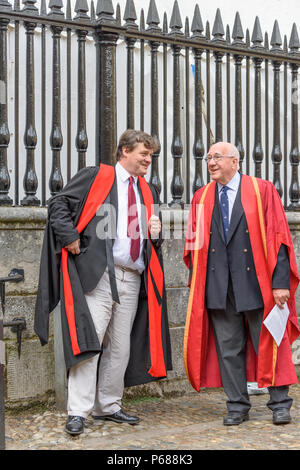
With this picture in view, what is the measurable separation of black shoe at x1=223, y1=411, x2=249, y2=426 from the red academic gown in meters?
0.24

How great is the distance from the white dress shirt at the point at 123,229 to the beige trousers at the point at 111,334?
0.07 m

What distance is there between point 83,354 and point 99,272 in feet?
1.75

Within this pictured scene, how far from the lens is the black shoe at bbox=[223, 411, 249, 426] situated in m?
5.23

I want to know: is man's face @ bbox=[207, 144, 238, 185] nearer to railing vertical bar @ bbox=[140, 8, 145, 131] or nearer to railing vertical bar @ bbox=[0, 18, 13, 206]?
railing vertical bar @ bbox=[140, 8, 145, 131]

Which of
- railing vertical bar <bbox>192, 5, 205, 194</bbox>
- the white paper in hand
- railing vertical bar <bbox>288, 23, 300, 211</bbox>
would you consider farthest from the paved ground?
railing vertical bar <bbox>288, 23, 300, 211</bbox>

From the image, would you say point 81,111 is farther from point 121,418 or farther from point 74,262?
point 121,418

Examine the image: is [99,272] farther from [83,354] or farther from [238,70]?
[238,70]

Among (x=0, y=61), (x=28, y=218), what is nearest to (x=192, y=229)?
(x=28, y=218)

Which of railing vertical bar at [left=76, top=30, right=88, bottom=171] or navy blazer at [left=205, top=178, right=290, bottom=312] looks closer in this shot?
navy blazer at [left=205, top=178, right=290, bottom=312]

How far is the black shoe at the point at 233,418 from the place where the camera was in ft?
17.2

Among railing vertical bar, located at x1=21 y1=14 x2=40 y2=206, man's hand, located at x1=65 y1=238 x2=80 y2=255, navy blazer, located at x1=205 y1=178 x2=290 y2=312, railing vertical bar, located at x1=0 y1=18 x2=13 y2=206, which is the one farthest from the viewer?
railing vertical bar, located at x1=21 y1=14 x2=40 y2=206

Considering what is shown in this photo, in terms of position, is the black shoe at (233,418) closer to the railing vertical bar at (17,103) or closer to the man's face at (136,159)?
the man's face at (136,159)
